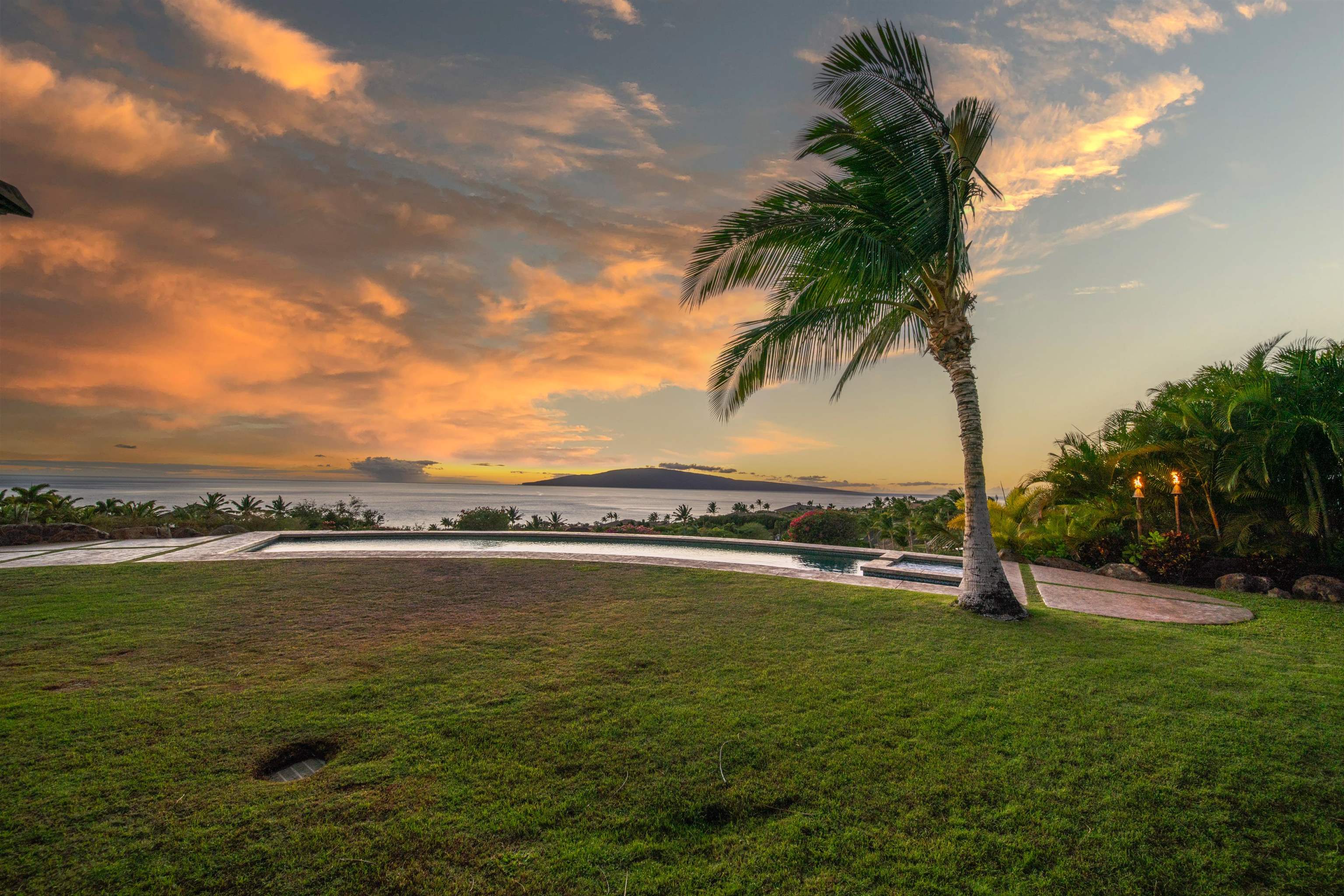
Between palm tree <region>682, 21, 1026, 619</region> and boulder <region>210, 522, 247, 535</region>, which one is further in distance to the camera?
boulder <region>210, 522, 247, 535</region>

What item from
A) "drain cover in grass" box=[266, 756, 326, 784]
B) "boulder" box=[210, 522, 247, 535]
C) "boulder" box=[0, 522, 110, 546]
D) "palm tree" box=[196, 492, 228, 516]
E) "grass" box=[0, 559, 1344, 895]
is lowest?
"drain cover in grass" box=[266, 756, 326, 784]

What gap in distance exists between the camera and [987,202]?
6398 millimetres

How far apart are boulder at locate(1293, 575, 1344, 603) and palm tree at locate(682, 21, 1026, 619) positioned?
5108 mm

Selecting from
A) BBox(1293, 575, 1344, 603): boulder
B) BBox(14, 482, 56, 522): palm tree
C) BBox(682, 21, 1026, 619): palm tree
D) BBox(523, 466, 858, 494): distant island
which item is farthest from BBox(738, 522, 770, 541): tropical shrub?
BBox(523, 466, 858, 494): distant island

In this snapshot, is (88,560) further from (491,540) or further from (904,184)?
(904,184)

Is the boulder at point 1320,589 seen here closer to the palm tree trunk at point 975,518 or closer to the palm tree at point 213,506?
the palm tree trunk at point 975,518

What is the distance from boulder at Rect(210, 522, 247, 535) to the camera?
14.1 m

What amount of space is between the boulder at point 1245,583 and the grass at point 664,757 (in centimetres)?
319

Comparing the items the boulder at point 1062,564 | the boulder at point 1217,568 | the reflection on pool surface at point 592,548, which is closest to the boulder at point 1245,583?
the boulder at point 1217,568

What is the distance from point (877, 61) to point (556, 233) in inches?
325

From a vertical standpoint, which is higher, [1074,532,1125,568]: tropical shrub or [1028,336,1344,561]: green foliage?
[1028,336,1344,561]: green foliage

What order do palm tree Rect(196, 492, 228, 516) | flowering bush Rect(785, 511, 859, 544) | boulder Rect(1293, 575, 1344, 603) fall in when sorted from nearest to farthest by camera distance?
boulder Rect(1293, 575, 1344, 603) → flowering bush Rect(785, 511, 859, 544) → palm tree Rect(196, 492, 228, 516)

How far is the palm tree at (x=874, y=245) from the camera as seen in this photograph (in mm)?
5562

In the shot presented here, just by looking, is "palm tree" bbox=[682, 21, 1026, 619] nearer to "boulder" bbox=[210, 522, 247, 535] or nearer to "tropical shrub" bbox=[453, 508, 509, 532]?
"tropical shrub" bbox=[453, 508, 509, 532]
